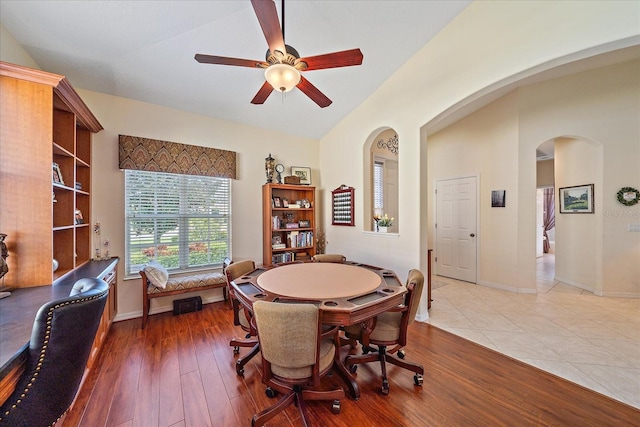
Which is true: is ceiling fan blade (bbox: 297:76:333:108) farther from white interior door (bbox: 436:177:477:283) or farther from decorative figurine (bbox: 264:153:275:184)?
white interior door (bbox: 436:177:477:283)

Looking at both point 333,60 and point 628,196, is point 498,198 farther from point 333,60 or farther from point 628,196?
point 333,60

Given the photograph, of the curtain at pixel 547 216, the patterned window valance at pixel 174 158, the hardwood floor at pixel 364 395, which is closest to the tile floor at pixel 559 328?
the hardwood floor at pixel 364 395

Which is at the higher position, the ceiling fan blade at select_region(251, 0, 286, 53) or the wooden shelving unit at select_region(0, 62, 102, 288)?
the ceiling fan blade at select_region(251, 0, 286, 53)

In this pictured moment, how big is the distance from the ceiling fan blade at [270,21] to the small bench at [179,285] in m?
2.93

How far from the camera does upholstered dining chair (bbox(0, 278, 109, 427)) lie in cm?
85

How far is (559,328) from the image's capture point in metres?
2.69

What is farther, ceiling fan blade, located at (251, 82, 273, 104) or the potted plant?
the potted plant

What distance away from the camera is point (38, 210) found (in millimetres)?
1745

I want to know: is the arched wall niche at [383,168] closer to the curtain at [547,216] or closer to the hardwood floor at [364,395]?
the hardwood floor at [364,395]

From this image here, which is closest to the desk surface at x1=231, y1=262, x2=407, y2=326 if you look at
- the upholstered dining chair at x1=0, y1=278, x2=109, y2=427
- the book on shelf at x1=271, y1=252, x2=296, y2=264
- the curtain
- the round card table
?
the round card table

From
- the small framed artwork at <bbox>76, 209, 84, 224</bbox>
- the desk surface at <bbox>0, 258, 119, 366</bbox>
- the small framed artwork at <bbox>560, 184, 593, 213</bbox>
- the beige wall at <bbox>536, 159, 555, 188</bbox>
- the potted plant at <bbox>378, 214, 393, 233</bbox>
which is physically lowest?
the desk surface at <bbox>0, 258, 119, 366</bbox>

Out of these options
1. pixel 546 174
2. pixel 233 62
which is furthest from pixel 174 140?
pixel 546 174

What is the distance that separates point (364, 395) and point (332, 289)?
0.83 m

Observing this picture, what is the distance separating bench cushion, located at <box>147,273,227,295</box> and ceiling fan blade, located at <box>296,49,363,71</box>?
293cm
